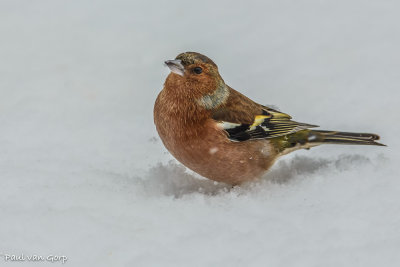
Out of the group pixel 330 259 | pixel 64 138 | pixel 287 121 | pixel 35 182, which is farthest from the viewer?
pixel 64 138

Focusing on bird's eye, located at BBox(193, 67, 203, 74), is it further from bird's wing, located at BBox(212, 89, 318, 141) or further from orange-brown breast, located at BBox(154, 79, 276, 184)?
bird's wing, located at BBox(212, 89, 318, 141)

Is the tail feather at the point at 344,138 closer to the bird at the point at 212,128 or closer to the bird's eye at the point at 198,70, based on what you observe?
the bird at the point at 212,128

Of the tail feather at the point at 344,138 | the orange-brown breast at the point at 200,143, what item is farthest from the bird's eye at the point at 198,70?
the tail feather at the point at 344,138

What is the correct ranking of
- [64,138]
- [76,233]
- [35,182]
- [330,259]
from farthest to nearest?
1. [64,138]
2. [35,182]
3. [76,233]
4. [330,259]

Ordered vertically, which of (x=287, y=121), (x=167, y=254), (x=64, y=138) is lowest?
(x=167, y=254)

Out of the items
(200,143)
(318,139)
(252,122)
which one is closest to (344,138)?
(318,139)

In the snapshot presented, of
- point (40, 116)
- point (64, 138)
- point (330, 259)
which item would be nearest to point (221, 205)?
point (330, 259)

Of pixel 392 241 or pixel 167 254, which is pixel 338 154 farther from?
pixel 167 254
